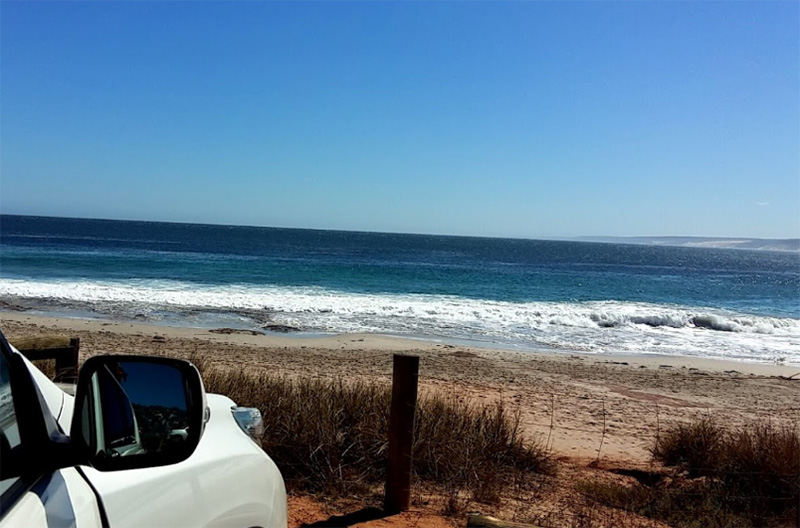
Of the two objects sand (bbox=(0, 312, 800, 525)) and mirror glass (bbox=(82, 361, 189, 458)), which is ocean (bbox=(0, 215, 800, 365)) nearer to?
sand (bbox=(0, 312, 800, 525))

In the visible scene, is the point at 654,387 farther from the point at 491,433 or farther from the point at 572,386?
the point at 491,433

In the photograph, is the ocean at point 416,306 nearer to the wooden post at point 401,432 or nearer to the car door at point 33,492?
the wooden post at point 401,432

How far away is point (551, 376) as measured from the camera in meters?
13.9

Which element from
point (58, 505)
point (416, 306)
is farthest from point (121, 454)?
point (416, 306)

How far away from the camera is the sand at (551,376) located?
30.3 ft

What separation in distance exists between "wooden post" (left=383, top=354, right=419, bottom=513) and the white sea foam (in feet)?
48.4

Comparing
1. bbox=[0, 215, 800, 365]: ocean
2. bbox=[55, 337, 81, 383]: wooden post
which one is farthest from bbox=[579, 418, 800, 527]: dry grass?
bbox=[0, 215, 800, 365]: ocean

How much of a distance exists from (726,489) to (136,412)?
18.9ft

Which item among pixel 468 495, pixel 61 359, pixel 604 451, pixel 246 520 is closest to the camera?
pixel 246 520

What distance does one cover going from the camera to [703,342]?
21953 millimetres

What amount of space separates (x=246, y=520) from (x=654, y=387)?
12.9 metres

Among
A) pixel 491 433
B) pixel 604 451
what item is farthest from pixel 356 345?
pixel 491 433

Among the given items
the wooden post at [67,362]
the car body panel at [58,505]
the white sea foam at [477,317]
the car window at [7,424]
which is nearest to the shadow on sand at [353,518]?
the wooden post at [67,362]

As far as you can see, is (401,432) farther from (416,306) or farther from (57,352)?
(416,306)
